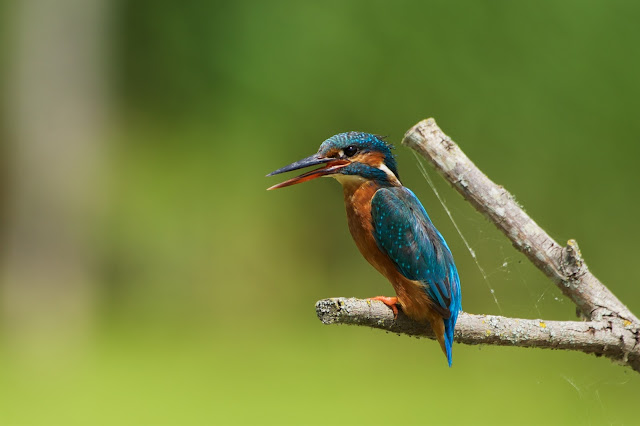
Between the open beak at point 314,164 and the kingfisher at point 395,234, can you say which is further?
the kingfisher at point 395,234

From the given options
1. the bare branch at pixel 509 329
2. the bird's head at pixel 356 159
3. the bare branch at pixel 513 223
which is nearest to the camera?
the bare branch at pixel 509 329

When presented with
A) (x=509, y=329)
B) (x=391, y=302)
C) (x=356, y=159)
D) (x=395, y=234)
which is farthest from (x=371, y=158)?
(x=509, y=329)

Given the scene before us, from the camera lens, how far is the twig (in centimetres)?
145

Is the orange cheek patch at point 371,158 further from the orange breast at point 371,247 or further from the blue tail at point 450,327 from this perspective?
the blue tail at point 450,327

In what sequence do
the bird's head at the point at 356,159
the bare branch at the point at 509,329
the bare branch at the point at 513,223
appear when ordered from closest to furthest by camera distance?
the bare branch at the point at 509,329 < the bird's head at the point at 356,159 < the bare branch at the point at 513,223

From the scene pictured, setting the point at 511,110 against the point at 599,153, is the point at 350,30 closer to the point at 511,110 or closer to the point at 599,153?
the point at 511,110

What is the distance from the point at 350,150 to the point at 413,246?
20cm

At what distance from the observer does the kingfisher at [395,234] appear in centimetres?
145

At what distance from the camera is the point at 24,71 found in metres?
7.14

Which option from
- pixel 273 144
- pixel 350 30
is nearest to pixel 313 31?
pixel 350 30

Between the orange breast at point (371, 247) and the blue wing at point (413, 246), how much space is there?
1 cm

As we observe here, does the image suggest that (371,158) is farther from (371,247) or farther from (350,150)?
(371,247)

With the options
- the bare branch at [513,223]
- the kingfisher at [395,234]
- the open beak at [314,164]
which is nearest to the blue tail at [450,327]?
the kingfisher at [395,234]

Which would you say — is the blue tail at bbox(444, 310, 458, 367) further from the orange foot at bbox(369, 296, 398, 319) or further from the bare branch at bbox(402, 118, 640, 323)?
the bare branch at bbox(402, 118, 640, 323)
